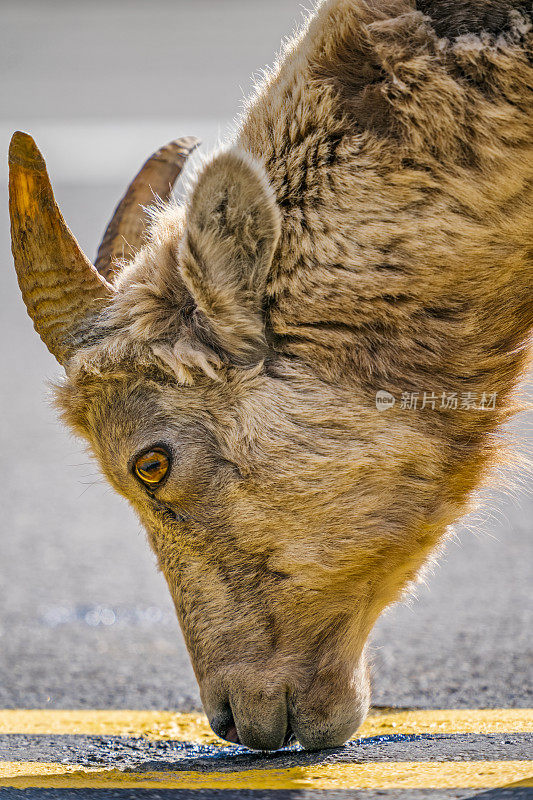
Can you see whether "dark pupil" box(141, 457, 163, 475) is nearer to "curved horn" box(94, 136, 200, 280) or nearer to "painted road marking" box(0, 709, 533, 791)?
"curved horn" box(94, 136, 200, 280)

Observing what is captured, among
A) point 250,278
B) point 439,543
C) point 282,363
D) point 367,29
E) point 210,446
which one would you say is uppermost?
point 367,29

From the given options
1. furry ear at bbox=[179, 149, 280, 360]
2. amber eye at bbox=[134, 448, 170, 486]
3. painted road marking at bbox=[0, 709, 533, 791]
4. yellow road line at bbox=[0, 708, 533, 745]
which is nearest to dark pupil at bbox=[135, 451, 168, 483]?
amber eye at bbox=[134, 448, 170, 486]

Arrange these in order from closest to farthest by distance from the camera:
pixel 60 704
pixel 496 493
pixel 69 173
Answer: pixel 496 493 → pixel 60 704 → pixel 69 173

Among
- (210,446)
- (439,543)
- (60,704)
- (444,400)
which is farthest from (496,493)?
(60,704)

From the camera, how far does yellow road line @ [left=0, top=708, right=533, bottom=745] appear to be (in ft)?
12.9

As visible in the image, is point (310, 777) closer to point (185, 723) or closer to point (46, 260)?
Answer: point (185, 723)

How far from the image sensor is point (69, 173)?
61.3ft

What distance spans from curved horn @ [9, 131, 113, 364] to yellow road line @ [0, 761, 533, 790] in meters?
1.42

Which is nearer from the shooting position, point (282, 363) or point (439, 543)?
point (282, 363)

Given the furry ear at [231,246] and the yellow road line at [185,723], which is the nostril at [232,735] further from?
the furry ear at [231,246]

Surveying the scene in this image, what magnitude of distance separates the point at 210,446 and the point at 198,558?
41cm

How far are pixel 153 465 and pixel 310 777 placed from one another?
116cm

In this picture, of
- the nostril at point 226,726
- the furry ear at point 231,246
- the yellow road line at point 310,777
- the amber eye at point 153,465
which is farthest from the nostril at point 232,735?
the furry ear at point 231,246

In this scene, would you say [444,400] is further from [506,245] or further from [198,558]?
[198,558]
